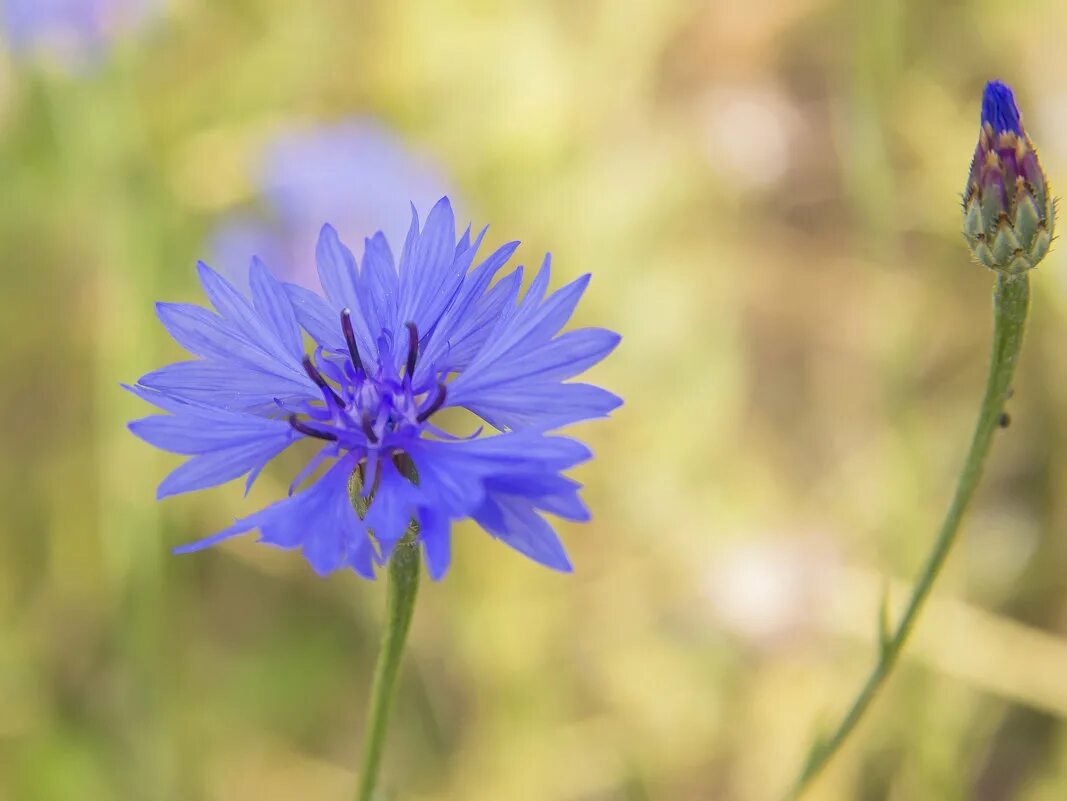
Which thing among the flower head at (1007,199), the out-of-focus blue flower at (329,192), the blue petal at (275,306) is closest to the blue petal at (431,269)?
the blue petal at (275,306)

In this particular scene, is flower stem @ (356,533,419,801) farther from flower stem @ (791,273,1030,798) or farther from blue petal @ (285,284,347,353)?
flower stem @ (791,273,1030,798)

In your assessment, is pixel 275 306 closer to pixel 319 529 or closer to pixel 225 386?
pixel 225 386

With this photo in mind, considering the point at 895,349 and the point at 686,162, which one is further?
the point at 686,162

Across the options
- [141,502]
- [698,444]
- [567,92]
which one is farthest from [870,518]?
[141,502]

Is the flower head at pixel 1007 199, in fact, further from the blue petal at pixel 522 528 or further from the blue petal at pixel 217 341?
the blue petal at pixel 217 341

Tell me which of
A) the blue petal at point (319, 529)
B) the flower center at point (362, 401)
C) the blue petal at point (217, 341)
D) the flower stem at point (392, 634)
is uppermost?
the blue petal at point (217, 341)

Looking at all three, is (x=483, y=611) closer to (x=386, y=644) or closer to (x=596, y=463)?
(x=596, y=463)
